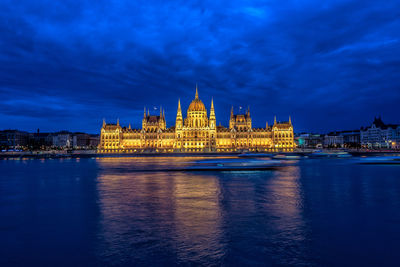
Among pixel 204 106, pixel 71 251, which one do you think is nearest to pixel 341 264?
pixel 71 251

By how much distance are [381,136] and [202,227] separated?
169094 mm

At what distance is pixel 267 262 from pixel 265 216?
5699mm

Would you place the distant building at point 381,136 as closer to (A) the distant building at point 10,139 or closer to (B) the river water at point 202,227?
(B) the river water at point 202,227

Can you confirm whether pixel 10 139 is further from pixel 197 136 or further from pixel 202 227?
pixel 202 227

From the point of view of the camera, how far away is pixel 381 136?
158 meters

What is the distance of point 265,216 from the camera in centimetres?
1480

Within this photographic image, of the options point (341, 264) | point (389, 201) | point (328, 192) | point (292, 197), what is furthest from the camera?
point (328, 192)

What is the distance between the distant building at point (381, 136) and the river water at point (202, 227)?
475 feet

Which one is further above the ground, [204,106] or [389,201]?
[204,106]

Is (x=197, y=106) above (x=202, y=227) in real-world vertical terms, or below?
above

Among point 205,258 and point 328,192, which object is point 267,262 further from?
point 328,192

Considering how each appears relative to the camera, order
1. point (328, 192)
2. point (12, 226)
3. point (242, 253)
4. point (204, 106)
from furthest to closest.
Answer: point (204, 106) → point (328, 192) → point (12, 226) → point (242, 253)

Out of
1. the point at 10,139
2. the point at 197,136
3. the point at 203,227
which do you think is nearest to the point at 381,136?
the point at 197,136

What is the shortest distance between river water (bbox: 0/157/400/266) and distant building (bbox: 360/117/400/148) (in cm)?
14487
